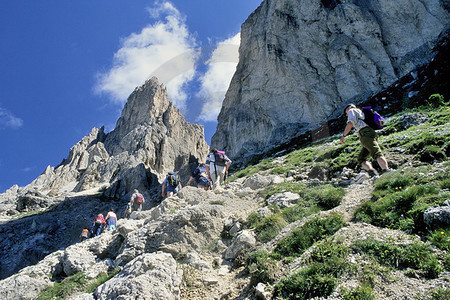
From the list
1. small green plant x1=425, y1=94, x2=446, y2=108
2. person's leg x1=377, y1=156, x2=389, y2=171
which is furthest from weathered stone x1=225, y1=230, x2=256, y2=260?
small green plant x1=425, y1=94, x2=446, y2=108

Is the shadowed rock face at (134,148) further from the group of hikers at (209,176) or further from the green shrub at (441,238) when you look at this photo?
the green shrub at (441,238)

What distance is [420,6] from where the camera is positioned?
46125 mm

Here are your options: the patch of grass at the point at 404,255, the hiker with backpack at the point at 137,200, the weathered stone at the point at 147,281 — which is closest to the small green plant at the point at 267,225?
the weathered stone at the point at 147,281

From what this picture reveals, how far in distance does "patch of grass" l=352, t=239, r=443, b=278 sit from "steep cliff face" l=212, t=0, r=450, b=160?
131 feet

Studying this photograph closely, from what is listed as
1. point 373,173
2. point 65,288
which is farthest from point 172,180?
point 373,173

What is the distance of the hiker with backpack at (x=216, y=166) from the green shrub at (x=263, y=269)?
324 inches

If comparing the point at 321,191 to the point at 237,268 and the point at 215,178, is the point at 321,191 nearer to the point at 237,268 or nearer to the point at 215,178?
the point at 237,268

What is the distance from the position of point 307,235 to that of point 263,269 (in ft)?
4.01

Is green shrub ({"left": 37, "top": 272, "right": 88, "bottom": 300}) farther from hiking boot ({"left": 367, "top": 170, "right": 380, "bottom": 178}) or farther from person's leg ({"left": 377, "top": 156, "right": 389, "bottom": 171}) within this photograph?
person's leg ({"left": 377, "top": 156, "right": 389, "bottom": 171})

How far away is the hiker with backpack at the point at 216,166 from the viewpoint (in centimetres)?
1390

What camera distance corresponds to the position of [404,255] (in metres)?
4.36

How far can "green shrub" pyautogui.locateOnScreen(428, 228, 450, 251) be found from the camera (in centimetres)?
425

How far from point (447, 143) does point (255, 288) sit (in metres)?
8.72

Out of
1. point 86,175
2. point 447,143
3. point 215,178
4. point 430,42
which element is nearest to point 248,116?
point 430,42
